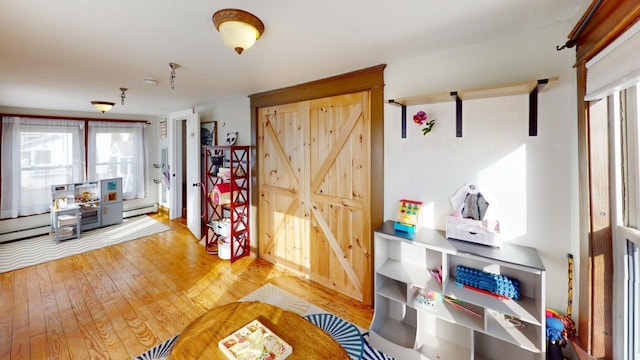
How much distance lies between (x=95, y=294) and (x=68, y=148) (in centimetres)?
356

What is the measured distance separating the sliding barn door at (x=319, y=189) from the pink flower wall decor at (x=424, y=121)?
46 centimetres

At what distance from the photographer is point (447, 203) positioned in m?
2.00

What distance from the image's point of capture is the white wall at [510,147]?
1.58 meters

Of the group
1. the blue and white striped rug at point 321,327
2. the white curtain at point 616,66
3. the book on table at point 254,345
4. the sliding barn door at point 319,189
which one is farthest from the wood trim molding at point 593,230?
the book on table at point 254,345

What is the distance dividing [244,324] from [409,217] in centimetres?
136

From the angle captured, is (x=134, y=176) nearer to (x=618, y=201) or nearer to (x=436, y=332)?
(x=436, y=332)

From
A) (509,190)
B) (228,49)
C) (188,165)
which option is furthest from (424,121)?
(188,165)

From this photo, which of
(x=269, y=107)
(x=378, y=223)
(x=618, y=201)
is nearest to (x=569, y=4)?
(x=618, y=201)

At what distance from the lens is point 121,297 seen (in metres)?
2.68

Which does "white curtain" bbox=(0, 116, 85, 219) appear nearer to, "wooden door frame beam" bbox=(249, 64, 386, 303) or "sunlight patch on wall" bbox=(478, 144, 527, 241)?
"wooden door frame beam" bbox=(249, 64, 386, 303)

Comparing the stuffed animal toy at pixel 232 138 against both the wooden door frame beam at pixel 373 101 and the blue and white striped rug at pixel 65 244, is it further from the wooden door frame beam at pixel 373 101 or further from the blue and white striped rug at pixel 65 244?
the blue and white striped rug at pixel 65 244

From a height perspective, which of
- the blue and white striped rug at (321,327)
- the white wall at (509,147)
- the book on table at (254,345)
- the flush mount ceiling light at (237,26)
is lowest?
the blue and white striped rug at (321,327)

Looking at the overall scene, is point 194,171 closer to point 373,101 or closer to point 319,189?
point 319,189

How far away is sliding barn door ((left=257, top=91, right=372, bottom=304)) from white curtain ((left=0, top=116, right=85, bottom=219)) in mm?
4016
